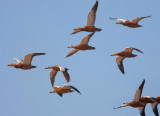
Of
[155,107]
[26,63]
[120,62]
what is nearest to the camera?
[26,63]

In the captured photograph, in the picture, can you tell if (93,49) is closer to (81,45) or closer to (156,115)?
(81,45)

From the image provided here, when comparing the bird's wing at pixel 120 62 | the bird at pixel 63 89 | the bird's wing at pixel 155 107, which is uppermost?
the bird's wing at pixel 120 62

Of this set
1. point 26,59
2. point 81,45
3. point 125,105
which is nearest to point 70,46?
point 81,45

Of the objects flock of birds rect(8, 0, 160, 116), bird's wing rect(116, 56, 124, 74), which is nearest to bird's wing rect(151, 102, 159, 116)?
flock of birds rect(8, 0, 160, 116)

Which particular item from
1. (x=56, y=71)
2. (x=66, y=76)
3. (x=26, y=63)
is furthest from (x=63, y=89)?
(x=56, y=71)

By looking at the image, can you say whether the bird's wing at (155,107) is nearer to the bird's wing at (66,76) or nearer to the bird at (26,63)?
the bird's wing at (66,76)

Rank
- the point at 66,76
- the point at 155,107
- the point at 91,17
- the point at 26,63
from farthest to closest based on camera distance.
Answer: the point at 155,107, the point at 91,17, the point at 26,63, the point at 66,76

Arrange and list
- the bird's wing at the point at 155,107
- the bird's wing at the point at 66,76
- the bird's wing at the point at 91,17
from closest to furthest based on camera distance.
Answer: the bird's wing at the point at 66,76 → the bird's wing at the point at 91,17 → the bird's wing at the point at 155,107

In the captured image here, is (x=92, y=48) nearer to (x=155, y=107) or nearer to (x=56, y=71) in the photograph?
(x=56, y=71)

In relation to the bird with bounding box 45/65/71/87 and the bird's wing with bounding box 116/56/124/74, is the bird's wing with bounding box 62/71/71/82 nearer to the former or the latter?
the bird with bounding box 45/65/71/87

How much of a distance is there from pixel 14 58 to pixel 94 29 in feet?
22.7

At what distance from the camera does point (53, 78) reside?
40.8 metres

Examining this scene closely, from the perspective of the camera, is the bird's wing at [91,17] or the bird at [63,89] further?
the bird's wing at [91,17]

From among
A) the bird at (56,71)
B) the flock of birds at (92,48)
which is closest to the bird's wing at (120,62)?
the flock of birds at (92,48)
